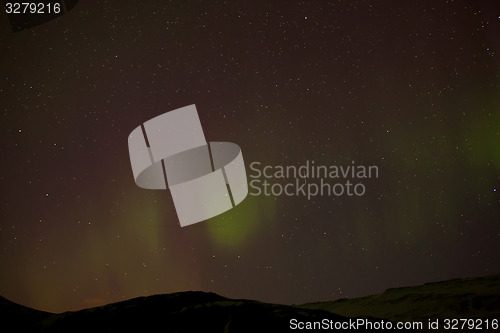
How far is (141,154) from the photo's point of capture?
8906mm

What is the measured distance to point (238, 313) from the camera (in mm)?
9375

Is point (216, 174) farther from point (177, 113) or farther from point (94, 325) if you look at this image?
point (94, 325)

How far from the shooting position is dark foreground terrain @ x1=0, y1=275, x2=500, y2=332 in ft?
29.3

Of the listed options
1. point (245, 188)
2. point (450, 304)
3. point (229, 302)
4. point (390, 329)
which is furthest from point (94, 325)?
point (450, 304)
